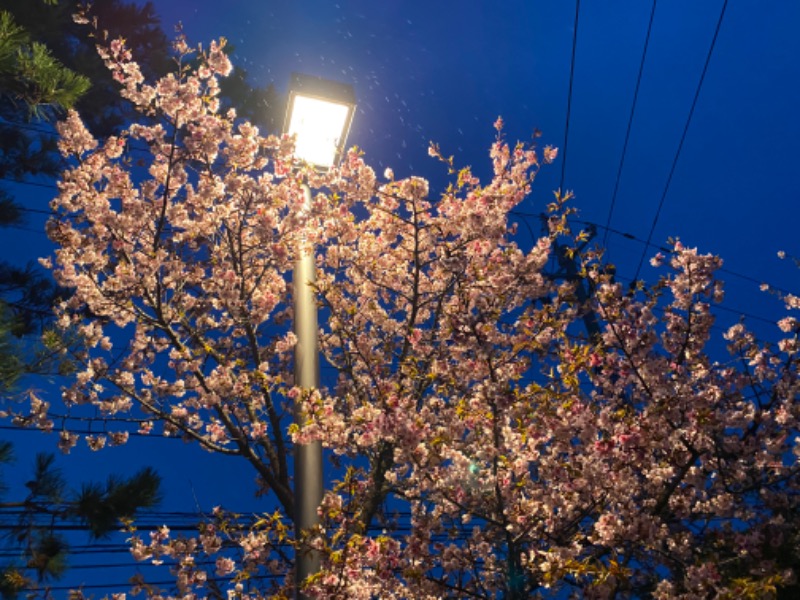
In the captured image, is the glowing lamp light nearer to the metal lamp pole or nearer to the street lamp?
the street lamp

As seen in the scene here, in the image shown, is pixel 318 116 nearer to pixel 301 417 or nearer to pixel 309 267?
pixel 309 267

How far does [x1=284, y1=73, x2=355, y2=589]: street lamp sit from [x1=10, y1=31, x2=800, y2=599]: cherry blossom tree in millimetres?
167

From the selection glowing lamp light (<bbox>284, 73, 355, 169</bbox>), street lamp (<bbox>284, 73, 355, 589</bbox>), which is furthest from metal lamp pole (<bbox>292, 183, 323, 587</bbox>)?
glowing lamp light (<bbox>284, 73, 355, 169</bbox>)

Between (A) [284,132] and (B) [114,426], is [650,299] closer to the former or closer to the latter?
(A) [284,132]

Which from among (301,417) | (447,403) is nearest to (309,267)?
(301,417)

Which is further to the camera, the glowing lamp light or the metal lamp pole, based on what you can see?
the glowing lamp light

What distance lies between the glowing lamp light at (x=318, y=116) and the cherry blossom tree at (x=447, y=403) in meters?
0.44

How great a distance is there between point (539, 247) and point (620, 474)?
114 inches

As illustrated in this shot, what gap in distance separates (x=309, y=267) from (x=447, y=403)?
3177 mm

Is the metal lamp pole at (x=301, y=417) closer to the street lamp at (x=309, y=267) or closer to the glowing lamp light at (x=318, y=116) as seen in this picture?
the street lamp at (x=309, y=267)

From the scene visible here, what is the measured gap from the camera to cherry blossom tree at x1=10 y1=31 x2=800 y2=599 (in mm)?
4461

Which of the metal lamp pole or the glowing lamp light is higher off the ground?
the glowing lamp light

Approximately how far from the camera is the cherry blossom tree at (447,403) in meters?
4.46

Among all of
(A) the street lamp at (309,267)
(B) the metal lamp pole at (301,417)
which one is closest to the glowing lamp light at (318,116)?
(A) the street lamp at (309,267)
